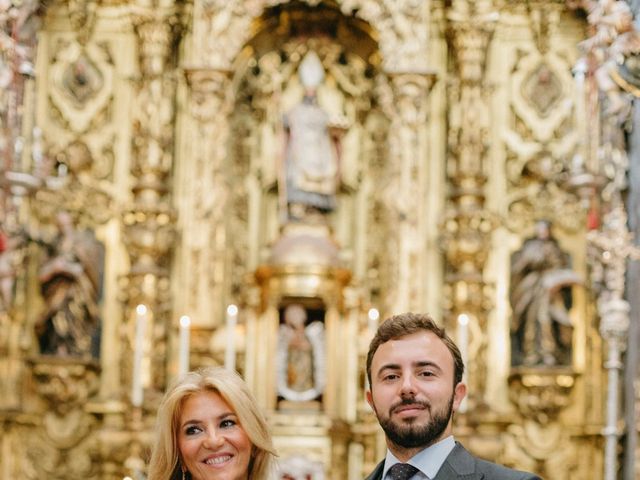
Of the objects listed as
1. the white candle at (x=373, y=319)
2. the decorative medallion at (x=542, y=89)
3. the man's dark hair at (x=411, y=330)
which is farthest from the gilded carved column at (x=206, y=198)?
the man's dark hair at (x=411, y=330)

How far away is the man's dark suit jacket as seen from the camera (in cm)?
355

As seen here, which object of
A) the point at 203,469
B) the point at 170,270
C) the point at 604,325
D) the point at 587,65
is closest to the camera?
the point at 203,469

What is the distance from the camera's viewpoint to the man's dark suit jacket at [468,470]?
355 centimetres

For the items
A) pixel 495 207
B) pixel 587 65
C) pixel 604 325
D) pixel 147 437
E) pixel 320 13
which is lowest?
pixel 147 437

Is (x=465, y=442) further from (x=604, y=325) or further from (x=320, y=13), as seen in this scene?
(x=320, y=13)

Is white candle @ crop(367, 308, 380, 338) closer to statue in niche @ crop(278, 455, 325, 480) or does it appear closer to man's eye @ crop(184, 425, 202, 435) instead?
statue in niche @ crop(278, 455, 325, 480)

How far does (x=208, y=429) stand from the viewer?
13.2 ft

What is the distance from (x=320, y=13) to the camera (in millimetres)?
12711

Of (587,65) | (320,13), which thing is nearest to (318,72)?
(320,13)

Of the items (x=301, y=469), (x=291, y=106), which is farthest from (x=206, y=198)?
(x=301, y=469)

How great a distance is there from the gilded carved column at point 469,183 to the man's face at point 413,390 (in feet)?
26.1

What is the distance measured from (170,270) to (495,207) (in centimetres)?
332

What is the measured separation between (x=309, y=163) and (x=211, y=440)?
832cm

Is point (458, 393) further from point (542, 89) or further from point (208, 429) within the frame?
point (542, 89)
